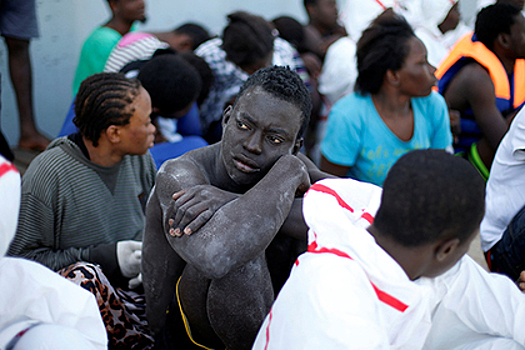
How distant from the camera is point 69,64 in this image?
14.3 ft

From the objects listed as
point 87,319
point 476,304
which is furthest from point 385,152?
point 87,319

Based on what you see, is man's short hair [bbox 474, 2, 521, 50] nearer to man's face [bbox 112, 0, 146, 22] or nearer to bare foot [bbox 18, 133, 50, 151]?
man's face [bbox 112, 0, 146, 22]

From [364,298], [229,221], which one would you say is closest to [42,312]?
[229,221]

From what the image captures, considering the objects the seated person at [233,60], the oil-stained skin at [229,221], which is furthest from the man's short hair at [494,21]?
the oil-stained skin at [229,221]

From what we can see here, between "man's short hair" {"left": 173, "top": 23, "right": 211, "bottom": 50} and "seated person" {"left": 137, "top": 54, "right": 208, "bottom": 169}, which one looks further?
"man's short hair" {"left": 173, "top": 23, "right": 211, "bottom": 50}

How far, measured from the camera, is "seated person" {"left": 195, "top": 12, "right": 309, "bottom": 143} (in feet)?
11.7

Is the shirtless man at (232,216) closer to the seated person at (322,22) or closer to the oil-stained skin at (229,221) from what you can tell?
the oil-stained skin at (229,221)

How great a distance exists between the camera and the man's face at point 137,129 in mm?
2107

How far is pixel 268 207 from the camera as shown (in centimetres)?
151

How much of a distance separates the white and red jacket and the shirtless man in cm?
21

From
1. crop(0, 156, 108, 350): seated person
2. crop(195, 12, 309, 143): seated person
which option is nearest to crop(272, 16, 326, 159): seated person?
crop(195, 12, 309, 143): seated person

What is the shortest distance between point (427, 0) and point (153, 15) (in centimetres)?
280

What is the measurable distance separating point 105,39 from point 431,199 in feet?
10.4

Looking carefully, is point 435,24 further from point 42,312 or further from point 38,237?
point 42,312
